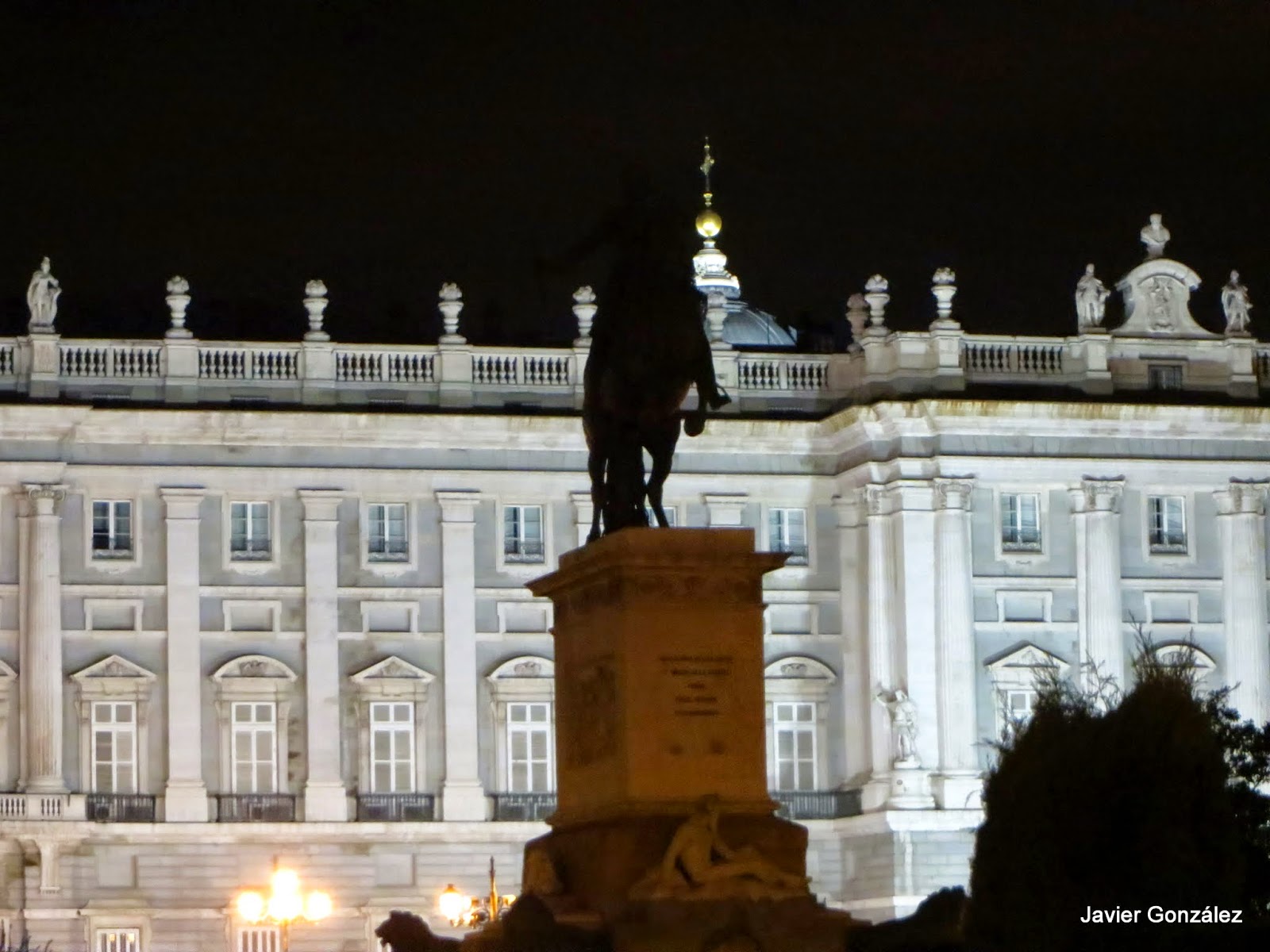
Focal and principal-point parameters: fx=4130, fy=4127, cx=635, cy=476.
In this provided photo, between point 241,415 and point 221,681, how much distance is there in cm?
436

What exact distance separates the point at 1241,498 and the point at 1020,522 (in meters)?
3.83

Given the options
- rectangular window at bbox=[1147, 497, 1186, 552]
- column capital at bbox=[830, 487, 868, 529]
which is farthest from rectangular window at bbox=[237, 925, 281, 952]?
rectangular window at bbox=[1147, 497, 1186, 552]

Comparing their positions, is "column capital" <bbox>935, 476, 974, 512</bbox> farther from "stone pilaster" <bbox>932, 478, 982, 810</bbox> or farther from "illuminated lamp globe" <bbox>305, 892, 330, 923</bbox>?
"illuminated lamp globe" <bbox>305, 892, 330, 923</bbox>

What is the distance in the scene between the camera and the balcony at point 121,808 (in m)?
65.8

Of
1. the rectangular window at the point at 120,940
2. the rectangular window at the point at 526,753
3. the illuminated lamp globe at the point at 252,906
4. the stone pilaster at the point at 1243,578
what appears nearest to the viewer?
the illuminated lamp globe at the point at 252,906

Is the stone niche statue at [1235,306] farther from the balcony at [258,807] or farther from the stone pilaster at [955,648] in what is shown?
the balcony at [258,807]

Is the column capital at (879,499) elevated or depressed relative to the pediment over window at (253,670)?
elevated

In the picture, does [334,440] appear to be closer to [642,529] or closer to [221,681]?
[221,681]

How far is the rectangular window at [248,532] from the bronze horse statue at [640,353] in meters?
41.8

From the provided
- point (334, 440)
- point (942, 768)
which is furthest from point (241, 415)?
point (942, 768)

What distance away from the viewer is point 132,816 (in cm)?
6594

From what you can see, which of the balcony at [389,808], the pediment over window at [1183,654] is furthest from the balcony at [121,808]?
the pediment over window at [1183,654]

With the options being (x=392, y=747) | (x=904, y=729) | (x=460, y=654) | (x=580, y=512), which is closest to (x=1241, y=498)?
(x=904, y=729)

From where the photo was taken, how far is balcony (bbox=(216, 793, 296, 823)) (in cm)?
6650
